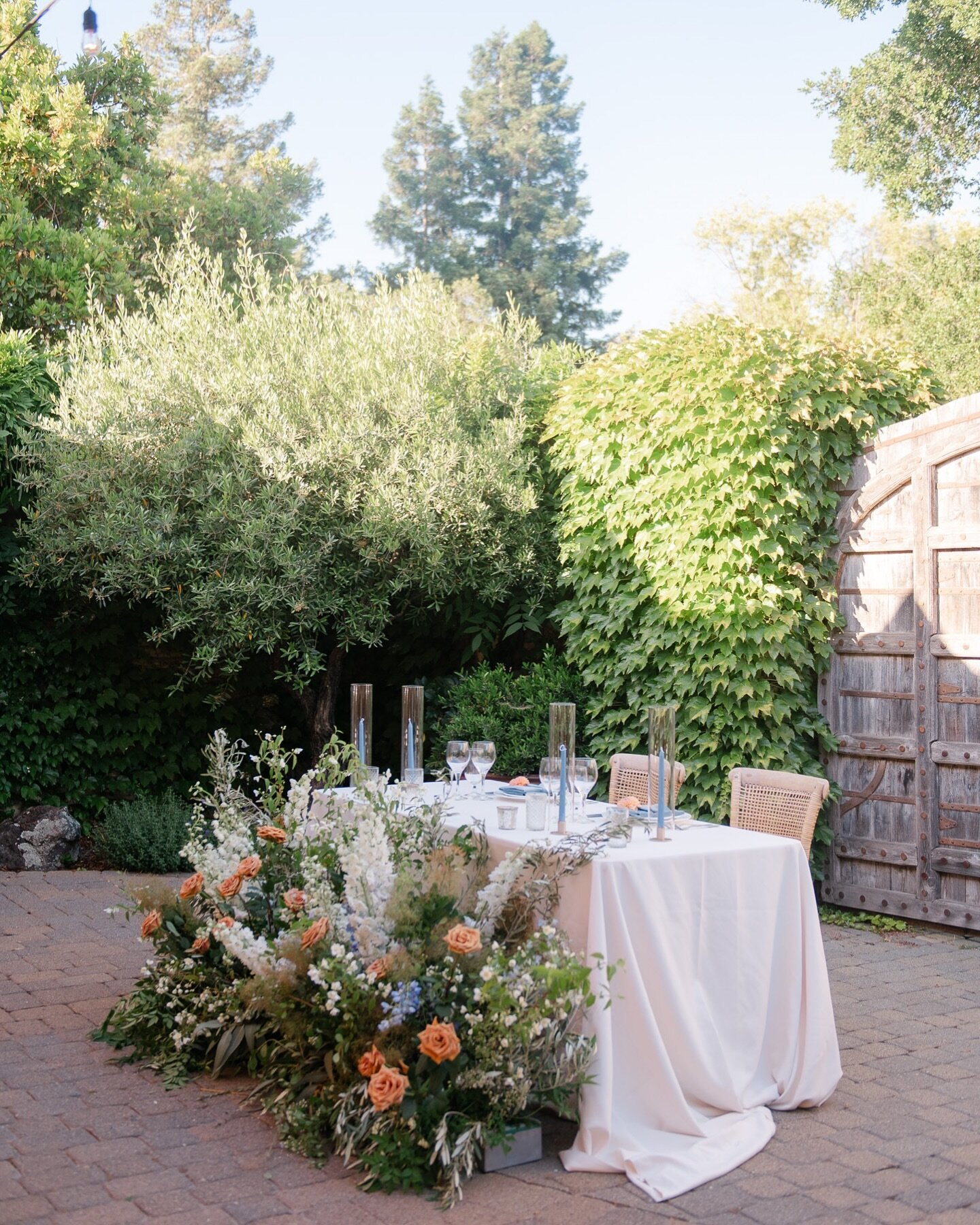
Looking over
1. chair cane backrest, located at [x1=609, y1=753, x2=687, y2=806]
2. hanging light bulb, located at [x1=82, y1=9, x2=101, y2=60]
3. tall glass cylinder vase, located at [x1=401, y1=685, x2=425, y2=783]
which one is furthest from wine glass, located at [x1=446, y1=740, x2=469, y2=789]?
hanging light bulb, located at [x1=82, y1=9, x2=101, y2=60]

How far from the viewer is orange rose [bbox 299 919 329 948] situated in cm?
334

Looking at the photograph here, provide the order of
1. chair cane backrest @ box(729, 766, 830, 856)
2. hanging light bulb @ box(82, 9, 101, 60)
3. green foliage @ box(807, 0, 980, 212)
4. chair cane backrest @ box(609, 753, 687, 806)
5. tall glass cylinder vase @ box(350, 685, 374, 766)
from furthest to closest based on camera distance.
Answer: green foliage @ box(807, 0, 980, 212)
hanging light bulb @ box(82, 9, 101, 60)
chair cane backrest @ box(609, 753, 687, 806)
tall glass cylinder vase @ box(350, 685, 374, 766)
chair cane backrest @ box(729, 766, 830, 856)

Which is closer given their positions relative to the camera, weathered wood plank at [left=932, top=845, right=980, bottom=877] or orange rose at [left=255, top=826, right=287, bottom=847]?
orange rose at [left=255, top=826, right=287, bottom=847]

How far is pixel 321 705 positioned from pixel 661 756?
4.23m

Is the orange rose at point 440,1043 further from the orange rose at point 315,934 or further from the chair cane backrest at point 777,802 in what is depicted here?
the chair cane backrest at point 777,802

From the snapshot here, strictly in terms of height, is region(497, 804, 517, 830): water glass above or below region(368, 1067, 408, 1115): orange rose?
above

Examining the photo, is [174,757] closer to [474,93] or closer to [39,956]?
[39,956]

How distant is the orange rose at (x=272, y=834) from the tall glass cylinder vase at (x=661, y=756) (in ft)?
4.00

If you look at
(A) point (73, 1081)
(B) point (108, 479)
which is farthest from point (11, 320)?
(A) point (73, 1081)

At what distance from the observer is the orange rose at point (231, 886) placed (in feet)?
12.3

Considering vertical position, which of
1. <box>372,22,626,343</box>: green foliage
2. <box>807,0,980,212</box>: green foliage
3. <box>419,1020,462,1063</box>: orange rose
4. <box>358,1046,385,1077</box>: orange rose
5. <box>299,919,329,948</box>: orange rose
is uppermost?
<box>372,22,626,343</box>: green foliage

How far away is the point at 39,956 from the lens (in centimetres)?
532

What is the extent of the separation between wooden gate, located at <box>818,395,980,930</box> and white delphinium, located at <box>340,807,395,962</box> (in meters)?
3.54

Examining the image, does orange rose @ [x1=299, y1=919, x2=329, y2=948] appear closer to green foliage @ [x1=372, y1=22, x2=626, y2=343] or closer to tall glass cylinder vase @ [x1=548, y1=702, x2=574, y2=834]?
tall glass cylinder vase @ [x1=548, y1=702, x2=574, y2=834]
